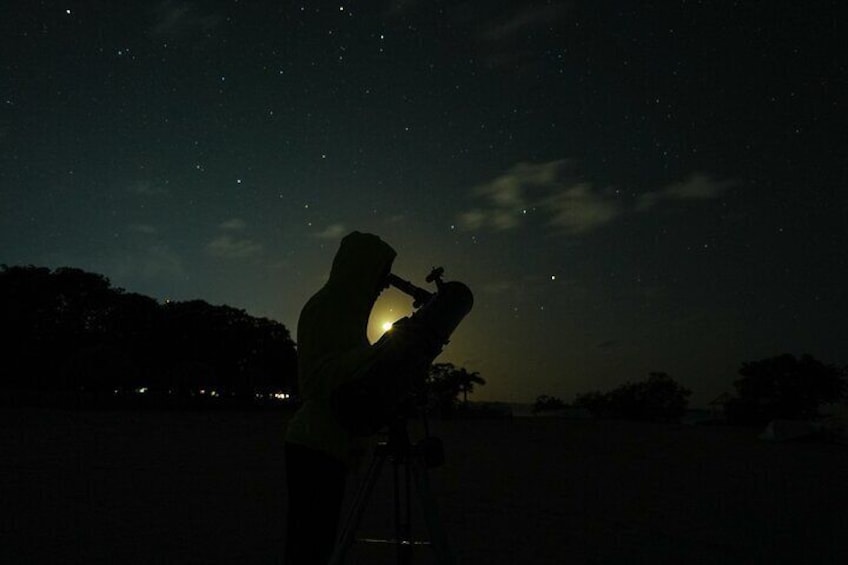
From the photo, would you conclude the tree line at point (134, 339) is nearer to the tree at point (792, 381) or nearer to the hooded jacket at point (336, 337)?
the tree at point (792, 381)

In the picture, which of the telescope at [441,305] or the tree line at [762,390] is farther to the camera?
the tree line at [762,390]

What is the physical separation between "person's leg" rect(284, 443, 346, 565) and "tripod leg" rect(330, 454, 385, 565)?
0.15 feet

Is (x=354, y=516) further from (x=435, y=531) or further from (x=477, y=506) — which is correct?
(x=477, y=506)

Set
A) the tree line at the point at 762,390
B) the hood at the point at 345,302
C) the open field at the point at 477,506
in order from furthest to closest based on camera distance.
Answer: the tree line at the point at 762,390
the open field at the point at 477,506
the hood at the point at 345,302

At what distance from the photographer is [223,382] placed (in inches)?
2625

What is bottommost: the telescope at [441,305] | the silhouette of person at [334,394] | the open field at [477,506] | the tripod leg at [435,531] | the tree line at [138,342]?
the open field at [477,506]

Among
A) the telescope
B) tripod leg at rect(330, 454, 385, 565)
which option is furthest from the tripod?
the telescope

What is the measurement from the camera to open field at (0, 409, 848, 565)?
6.55 meters

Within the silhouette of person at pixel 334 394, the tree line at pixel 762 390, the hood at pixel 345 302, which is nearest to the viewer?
A: the silhouette of person at pixel 334 394

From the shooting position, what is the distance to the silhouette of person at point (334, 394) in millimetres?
2488

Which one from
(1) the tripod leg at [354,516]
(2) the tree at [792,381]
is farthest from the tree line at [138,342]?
(1) the tripod leg at [354,516]

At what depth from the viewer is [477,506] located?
29.9 feet

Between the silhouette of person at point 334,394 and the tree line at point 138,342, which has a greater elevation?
the tree line at point 138,342

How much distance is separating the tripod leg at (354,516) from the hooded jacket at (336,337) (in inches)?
10.8
